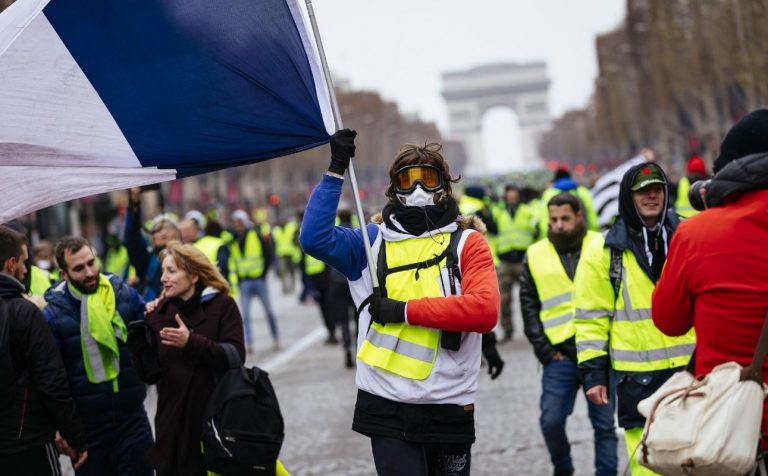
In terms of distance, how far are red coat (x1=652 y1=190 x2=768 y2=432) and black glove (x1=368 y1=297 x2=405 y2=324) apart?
1.03 meters

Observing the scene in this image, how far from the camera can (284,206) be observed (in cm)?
6950

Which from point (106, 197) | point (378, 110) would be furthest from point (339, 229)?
point (378, 110)

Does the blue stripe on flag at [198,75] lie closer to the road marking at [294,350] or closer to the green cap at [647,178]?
the green cap at [647,178]

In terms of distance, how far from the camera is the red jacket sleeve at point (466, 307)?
4566 mm

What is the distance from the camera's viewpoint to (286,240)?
2734 centimetres

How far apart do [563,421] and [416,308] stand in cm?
266

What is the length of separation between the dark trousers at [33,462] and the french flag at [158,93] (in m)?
0.97

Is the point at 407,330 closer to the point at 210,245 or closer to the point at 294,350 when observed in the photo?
the point at 210,245

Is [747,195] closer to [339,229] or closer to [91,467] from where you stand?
[339,229]

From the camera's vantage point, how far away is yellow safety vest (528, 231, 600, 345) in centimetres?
712

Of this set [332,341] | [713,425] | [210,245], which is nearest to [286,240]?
[332,341]

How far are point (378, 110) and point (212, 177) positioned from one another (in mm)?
44539

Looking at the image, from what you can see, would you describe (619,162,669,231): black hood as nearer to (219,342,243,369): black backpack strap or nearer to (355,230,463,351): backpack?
(355,230,463,351): backpack


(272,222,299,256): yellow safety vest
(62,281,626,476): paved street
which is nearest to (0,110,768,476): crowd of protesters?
(62,281,626,476): paved street
